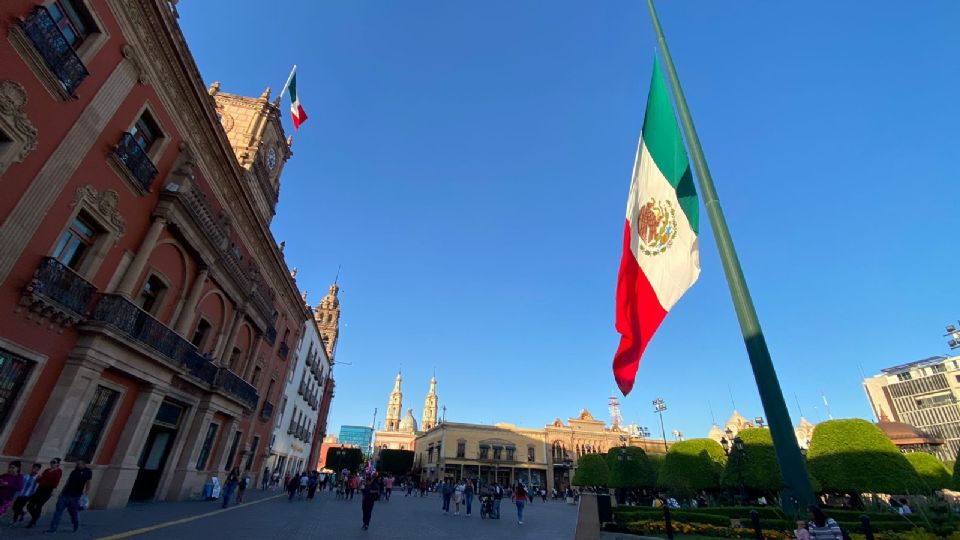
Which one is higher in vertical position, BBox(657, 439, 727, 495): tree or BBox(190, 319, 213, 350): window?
BBox(190, 319, 213, 350): window

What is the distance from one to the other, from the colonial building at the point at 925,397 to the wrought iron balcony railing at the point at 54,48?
95738 millimetres

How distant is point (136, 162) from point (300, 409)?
29.6 metres

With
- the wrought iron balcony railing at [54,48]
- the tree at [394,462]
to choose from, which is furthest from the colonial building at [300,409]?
the wrought iron balcony railing at [54,48]

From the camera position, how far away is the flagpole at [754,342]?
3.99 m

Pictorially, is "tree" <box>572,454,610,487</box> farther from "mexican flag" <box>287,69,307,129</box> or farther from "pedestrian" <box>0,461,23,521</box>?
"pedestrian" <box>0,461,23,521</box>

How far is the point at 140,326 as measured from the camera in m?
12.9

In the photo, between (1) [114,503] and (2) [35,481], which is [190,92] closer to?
(2) [35,481]

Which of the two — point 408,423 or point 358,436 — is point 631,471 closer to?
point 408,423

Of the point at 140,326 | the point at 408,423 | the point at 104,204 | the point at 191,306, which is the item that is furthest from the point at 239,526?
the point at 408,423

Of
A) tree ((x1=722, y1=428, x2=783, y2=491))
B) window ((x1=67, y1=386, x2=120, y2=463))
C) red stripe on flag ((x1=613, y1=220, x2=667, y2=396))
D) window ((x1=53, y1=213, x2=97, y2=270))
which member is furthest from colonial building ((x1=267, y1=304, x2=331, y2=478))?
tree ((x1=722, y1=428, x2=783, y2=491))

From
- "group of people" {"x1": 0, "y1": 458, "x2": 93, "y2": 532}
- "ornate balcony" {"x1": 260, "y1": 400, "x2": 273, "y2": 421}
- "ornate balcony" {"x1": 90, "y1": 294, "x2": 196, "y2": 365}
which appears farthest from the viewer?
"ornate balcony" {"x1": 260, "y1": 400, "x2": 273, "y2": 421}

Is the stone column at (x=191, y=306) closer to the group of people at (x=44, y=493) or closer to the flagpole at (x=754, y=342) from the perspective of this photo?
the group of people at (x=44, y=493)

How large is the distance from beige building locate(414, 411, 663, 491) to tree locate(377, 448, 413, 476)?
596 centimetres

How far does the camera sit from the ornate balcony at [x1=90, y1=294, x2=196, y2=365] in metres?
11.5
